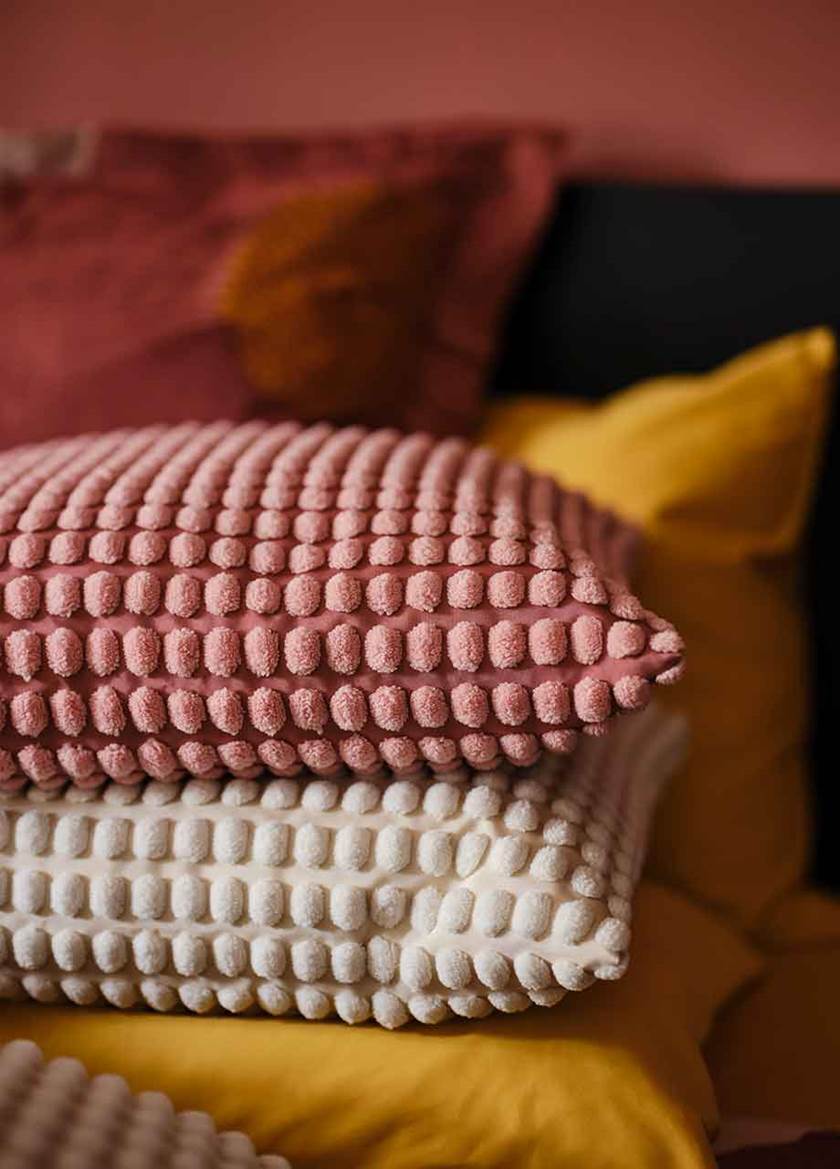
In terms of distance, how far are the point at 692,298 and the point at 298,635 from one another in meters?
0.64

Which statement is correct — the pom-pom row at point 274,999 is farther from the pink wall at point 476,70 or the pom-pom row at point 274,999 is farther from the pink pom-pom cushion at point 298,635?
the pink wall at point 476,70

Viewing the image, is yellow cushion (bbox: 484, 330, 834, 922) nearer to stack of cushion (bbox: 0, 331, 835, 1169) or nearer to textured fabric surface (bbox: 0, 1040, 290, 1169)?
stack of cushion (bbox: 0, 331, 835, 1169)

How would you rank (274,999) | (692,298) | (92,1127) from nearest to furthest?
(92,1127) < (274,999) < (692,298)

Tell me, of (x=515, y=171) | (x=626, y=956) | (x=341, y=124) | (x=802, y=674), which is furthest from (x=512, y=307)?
(x=626, y=956)

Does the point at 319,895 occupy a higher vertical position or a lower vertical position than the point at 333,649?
lower

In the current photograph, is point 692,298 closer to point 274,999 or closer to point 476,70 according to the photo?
point 476,70

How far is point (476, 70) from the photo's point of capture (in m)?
1.19

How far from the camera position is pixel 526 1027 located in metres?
0.60

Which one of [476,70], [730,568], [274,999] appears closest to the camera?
[274,999]

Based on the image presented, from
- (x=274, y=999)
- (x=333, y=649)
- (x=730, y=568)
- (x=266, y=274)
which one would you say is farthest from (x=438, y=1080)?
(x=266, y=274)

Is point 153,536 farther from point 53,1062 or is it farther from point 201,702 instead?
point 53,1062

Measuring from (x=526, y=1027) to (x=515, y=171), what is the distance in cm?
77

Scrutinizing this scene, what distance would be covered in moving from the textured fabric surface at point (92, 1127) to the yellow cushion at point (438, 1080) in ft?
0.11

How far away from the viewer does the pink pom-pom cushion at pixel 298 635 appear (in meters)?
0.56
